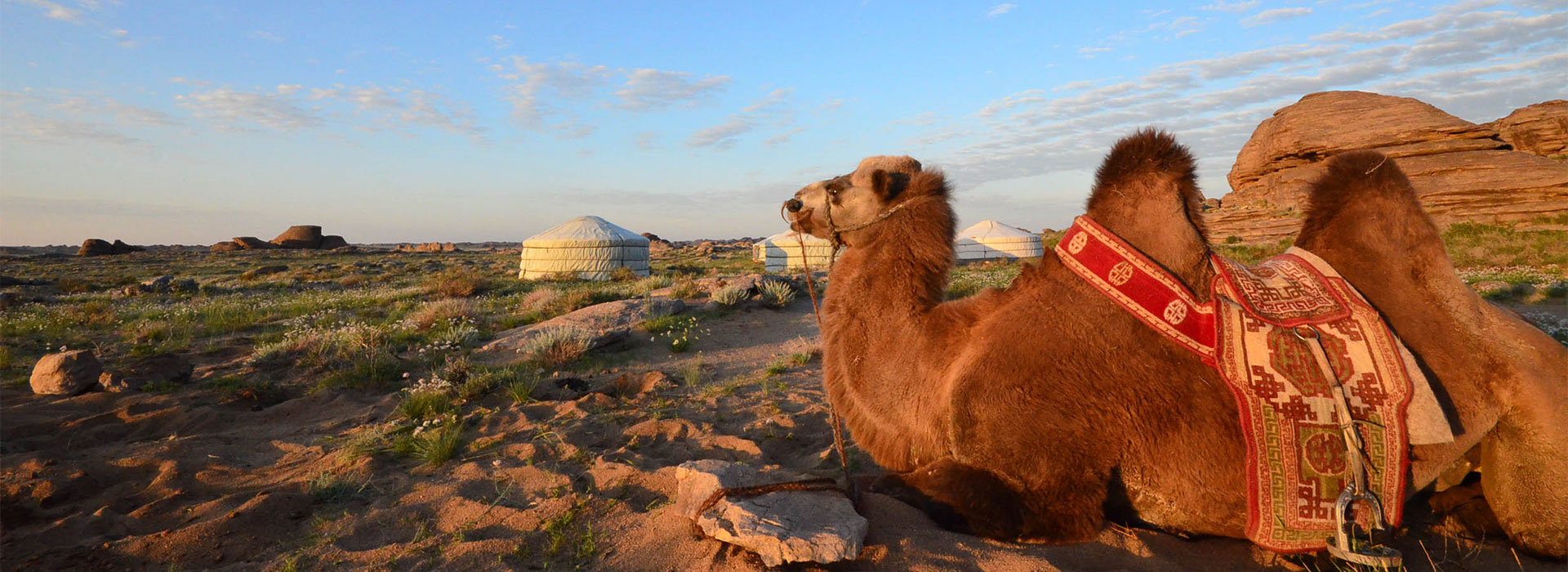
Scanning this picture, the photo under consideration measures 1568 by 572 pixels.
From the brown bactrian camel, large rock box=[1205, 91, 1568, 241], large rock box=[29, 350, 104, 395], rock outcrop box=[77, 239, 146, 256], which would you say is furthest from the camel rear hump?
rock outcrop box=[77, 239, 146, 256]

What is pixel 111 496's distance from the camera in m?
3.83

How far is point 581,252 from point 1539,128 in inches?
1119

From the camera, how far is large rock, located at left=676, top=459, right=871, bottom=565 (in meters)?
2.56

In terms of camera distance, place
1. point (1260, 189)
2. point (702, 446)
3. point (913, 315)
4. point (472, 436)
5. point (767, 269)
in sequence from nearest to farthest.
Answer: point (913, 315), point (702, 446), point (472, 436), point (1260, 189), point (767, 269)

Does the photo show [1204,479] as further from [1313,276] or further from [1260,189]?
[1260,189]

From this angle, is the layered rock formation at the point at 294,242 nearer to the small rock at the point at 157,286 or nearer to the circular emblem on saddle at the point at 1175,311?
the small rock at the point at 157,286

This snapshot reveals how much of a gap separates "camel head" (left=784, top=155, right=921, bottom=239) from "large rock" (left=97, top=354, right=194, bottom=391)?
6.78m

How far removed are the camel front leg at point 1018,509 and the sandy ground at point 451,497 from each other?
0.09 m

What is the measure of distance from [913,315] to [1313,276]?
1.74 meters

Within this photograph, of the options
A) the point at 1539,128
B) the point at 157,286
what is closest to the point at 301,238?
the point at 157,286

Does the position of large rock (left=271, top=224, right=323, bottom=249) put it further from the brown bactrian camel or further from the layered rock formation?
the brown bactrian camel

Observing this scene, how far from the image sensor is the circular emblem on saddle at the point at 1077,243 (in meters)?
3.14

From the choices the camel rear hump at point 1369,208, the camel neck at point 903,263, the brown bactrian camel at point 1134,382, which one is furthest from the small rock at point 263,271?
the camel rear hump at point 1369,208

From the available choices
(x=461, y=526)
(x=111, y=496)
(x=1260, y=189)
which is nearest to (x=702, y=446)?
(x=461, y=526)
